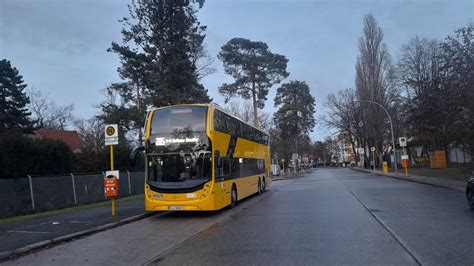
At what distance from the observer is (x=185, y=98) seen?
3431 cm

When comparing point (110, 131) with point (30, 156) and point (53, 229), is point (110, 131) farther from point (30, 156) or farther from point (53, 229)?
point (30, 156)

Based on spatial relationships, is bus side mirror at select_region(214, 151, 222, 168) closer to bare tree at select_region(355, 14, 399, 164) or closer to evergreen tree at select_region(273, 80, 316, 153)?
bare tree at select_region(355, 14, 399, 164)

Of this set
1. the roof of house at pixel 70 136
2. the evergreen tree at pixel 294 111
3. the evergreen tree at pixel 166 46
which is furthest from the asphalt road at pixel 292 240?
the evergreen tree at pixel 294 111

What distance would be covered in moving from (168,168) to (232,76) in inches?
1392

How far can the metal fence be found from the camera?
18000mm

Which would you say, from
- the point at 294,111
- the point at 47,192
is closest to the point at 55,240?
the point at 47,192

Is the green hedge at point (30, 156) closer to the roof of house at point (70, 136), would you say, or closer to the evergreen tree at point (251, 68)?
the evergreen tree at point (251, 68)

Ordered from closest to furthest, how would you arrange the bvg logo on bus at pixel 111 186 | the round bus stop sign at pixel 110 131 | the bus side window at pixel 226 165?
the bvg logo on bus at pixel 111 186 < the round bus stop sign at pixel 110 131 < the bus side window at pixel 226 165

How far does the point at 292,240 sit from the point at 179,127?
6995 mm

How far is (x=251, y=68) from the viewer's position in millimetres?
47906

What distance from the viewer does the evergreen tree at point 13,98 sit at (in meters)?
44.2

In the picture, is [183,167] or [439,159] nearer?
[183,167]

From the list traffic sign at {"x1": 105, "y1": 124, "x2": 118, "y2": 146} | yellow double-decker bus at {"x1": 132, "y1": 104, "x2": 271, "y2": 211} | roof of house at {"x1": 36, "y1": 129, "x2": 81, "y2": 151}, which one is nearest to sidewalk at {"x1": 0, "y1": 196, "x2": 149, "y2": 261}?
yellow double-decker bus at {"x1": 132, "y1": 104, "x2": 271, "y2": 211}

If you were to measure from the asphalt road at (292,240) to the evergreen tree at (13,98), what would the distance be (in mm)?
36542
